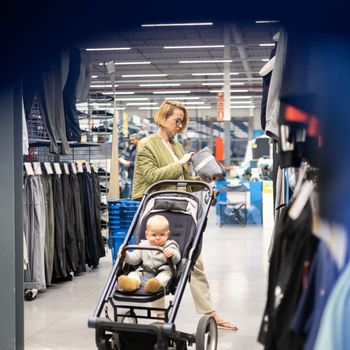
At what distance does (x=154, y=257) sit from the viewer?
359 cm

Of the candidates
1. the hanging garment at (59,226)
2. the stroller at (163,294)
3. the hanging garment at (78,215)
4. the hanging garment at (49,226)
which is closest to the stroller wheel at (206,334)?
the stroller at (163,294)

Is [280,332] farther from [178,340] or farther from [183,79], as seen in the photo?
[183,79]

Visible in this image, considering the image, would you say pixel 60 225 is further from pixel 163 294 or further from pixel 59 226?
pixel 163 294

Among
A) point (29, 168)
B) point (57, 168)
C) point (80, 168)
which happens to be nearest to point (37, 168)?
point (29, 168)

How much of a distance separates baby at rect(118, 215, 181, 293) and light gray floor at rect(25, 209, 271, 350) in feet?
2.99

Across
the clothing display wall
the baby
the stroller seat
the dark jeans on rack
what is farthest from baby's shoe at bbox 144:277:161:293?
the dark jeans on rack

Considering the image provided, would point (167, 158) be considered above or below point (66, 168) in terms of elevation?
above

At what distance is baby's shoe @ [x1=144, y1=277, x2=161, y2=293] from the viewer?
3322mm

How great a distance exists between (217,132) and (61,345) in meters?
28.0

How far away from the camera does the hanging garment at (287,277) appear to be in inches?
72.3

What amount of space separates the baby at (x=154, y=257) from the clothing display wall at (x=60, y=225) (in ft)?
7.12

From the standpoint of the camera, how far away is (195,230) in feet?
12.4

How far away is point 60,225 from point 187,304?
1.47 metres

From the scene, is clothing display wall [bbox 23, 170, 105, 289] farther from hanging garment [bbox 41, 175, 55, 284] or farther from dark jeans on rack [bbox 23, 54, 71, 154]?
dark jeans on rack [bbox 23, 54, 71, 154]
